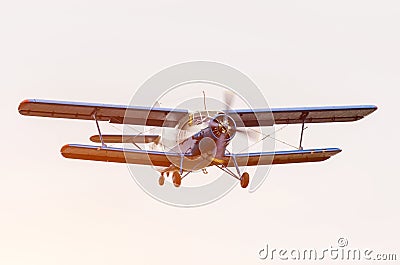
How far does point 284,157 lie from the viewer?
126 ft

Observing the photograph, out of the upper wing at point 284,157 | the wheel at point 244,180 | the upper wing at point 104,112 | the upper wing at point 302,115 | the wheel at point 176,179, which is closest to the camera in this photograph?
the wheel at point 244,180

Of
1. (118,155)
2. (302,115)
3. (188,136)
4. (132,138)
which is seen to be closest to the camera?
(118,155)

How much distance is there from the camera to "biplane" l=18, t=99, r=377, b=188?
3581 cm

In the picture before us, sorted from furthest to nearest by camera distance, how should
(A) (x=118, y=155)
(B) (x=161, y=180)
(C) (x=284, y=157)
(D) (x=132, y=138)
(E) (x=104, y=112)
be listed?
(D) (x=132, y=138) < (B) (x=161, y=180) < (C) (x=284, y=157) < (E) (x=104, y=112) < (A) (x=118, y=155)

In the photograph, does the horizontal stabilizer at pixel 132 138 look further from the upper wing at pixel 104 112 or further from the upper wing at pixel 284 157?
the upper wing at pixel 284 157

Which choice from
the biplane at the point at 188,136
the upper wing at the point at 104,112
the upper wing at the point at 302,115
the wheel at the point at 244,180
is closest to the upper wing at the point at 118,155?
the biplane at the point at 188,136

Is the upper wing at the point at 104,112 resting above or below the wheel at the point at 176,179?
above

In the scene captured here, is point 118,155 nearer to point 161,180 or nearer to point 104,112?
point 104,112

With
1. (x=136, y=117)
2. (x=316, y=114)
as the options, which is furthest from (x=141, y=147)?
(x=316, y=114)

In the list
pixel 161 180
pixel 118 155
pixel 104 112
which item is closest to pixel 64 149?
pixel 118 155

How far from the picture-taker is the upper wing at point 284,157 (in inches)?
1487

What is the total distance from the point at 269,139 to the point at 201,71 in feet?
14.3

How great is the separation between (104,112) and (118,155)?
2609mm

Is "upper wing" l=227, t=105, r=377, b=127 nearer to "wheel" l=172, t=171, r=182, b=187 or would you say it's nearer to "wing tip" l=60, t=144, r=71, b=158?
"wheel" l=172, t=171, r=182, b=187
